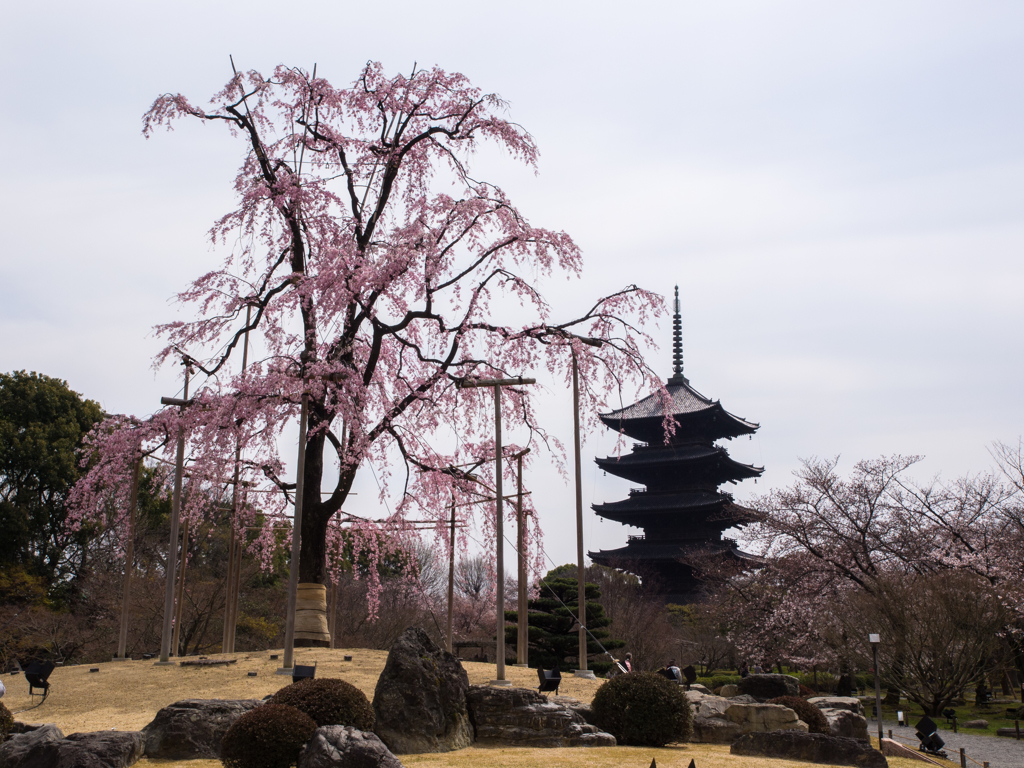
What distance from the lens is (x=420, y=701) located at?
10.2 metres

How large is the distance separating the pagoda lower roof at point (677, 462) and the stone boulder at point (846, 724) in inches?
1181

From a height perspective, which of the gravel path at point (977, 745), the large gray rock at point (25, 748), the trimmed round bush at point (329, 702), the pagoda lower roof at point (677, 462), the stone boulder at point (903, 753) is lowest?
the gravel path at point (977, 745)

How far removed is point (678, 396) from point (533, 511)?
103 feet

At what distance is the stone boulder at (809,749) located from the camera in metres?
10.7

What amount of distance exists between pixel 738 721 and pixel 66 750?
908 centimetres

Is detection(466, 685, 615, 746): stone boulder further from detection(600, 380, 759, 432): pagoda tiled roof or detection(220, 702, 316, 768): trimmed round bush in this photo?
detection(600, 380, 759, 432): pagoda tiled roof

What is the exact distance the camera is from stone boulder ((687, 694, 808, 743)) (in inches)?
484

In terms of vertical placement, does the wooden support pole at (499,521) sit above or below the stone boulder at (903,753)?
above

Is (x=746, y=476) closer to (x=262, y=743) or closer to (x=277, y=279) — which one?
(x=277, y=279)

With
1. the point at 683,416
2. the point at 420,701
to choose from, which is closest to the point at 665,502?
the point at 683,416

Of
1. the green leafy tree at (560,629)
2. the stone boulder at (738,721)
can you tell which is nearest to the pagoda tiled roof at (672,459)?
the green leafy tree at (560,629)

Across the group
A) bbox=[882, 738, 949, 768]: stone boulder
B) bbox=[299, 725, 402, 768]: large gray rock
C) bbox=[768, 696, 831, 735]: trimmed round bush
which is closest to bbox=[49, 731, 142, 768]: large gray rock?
bbox=[299, 725, 402, 768]: large gray rock

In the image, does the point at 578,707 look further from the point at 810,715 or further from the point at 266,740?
the point at 266,740

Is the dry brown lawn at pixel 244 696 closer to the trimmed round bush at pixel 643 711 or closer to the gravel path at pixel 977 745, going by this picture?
the trimmed round bush at pixel 643 711
